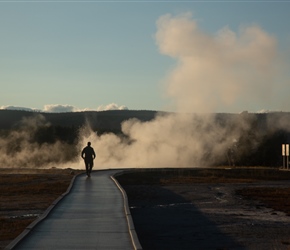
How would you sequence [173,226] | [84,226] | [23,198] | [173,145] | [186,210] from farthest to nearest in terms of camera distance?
[173,145] → [23,198] → [186,210] → [173,226] → [84,226]

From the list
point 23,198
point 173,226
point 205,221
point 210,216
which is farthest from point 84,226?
point 23,198

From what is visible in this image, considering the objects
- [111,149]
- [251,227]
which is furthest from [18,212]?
[111,149]

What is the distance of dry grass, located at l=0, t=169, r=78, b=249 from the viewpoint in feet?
66.6

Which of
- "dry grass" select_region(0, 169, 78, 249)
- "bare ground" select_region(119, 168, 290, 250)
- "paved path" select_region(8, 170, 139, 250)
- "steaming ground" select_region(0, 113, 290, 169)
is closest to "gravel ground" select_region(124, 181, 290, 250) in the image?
"bare ground" select_region(119, 168, 290, 250)

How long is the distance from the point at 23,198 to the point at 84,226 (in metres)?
13.6

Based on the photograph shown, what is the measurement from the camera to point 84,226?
17.2 metres

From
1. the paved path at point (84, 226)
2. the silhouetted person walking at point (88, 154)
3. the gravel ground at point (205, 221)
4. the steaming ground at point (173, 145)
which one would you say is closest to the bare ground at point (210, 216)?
the gravel ground at point (205, 221)

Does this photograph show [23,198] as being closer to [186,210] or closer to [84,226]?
[186,210]

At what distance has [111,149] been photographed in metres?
76.9

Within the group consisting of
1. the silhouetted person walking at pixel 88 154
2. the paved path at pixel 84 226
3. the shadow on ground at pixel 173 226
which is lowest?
the shadow on ground at pixel 173 226

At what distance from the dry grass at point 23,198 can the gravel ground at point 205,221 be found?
141 inches

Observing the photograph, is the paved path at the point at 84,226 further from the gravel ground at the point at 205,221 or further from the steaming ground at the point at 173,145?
the steaming ground at the point at 173,145

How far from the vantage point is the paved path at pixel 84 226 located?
1468cm

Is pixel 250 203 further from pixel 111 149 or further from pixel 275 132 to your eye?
pixel 275 132
